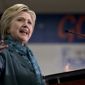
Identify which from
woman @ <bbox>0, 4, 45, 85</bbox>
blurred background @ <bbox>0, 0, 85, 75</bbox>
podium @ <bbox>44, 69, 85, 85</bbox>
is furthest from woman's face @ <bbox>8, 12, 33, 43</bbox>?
blurred background @ <bbox>0, 0, 85, 75</bbox>

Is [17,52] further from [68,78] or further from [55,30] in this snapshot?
[55,30]

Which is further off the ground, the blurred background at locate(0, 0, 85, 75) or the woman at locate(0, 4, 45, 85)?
the woman at locate(0, 4, 45, 85)

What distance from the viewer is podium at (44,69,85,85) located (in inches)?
56.6

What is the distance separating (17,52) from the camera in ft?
4.90

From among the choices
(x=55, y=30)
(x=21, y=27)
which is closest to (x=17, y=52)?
(x=21, y=27)

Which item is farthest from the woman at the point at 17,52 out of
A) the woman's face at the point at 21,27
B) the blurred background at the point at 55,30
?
the blurred background at the point at 55,30

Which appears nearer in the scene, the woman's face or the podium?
the podium

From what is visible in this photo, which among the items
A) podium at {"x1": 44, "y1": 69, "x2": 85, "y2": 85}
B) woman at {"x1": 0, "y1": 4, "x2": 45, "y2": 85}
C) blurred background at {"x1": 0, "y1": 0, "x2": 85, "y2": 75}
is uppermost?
woman at {"x1": 0, "y1": 4, "x2": 45, "y2": 85}

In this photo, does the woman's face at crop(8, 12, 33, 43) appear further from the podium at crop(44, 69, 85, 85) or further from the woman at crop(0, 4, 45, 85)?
the podium at crop(44, 69, 85, 85)

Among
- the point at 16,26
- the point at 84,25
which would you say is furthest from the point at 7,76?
the point at 84,25

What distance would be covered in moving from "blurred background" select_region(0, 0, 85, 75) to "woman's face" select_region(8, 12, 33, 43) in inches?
109

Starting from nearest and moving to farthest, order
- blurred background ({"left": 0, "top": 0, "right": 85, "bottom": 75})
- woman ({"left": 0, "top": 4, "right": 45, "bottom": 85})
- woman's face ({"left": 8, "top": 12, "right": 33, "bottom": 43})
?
woman ({"left": 0, "top": 4, "right": 45, "bottom": 85})
woman's face ({"left": 8, "top": 12, "right": 33, "bottom": 43})
blurred background ({"left": 0, "top": 0, "right": 85, "bottom": 75})

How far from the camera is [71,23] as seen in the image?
449 centimetres

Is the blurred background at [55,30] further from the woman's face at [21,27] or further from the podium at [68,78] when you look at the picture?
the podium at [68,78]
